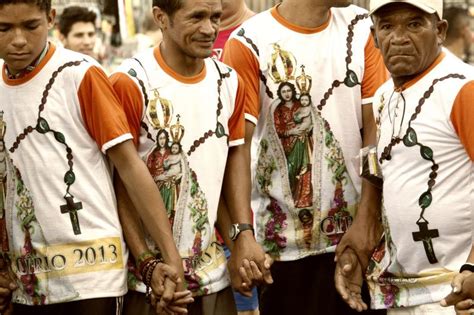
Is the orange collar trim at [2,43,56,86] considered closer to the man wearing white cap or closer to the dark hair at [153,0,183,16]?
the dark hair at [153,0,183,16]

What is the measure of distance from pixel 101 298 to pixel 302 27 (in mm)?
1685

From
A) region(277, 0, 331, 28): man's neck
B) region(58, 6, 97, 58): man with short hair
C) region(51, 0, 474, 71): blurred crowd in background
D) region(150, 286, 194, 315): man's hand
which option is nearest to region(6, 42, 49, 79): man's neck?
region(150, 286, 194, 315): man's hand

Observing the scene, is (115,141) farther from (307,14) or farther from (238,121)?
(307,14)

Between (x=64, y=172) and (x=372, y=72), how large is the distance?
5.41ft

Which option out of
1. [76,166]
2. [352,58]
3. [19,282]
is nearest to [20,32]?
[76,166]

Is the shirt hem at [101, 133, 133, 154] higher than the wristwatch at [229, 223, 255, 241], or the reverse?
the shirt hem at [101, 133, 133, 154]

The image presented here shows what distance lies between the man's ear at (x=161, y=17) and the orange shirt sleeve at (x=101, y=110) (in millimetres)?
473

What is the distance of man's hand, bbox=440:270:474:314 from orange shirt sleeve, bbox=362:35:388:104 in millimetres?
1508

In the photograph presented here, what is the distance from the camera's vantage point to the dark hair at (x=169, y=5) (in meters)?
6.16

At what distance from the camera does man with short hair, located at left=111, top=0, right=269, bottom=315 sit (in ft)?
19.8

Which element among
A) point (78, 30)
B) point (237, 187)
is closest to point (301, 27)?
point (237, 187)

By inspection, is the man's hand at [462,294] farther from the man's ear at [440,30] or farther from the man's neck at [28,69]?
the man's neck at [28,69]

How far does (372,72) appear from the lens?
659 centimetres

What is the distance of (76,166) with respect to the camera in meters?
5.90
